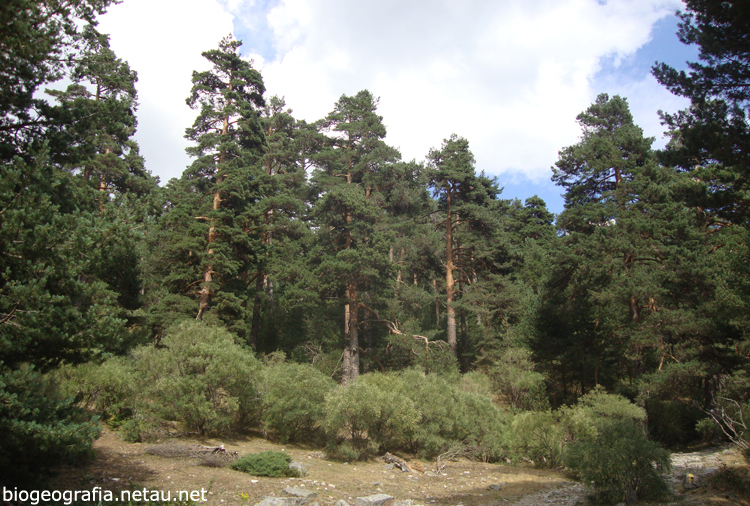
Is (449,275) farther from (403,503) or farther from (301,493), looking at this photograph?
(301,493)

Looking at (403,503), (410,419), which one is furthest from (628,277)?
(403,503)

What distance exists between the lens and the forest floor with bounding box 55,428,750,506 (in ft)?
29.8

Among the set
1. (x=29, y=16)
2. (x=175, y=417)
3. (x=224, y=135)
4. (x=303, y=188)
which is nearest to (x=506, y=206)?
(x=303, y=188)

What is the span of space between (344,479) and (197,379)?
5513 mm

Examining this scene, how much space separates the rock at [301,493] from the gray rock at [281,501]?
0.21 m

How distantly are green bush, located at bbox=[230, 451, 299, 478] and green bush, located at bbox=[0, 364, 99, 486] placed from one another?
505 cm

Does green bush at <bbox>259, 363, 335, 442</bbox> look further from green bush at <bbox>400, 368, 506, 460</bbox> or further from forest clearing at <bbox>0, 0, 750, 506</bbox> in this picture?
green bush at <bbox>400, 368, 506, 460</bbox>

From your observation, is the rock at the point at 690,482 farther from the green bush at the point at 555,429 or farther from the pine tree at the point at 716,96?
the pine tree at the point at 716,96

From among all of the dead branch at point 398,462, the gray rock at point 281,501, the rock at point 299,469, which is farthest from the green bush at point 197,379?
the dead branch at point 398,462

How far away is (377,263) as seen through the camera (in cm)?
2397

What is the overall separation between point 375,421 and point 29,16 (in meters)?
14.6

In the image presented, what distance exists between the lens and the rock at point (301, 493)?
924 cm

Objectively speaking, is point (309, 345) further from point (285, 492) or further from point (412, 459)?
point (285, 492)

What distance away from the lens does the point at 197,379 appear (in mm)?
12992
